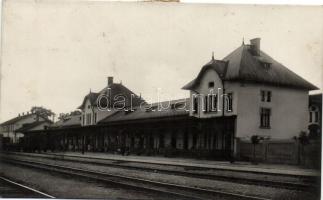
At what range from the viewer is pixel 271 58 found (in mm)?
11891

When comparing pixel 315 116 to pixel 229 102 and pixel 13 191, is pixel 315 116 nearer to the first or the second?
pixel 229 102

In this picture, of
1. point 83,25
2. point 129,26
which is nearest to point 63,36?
point 83,25

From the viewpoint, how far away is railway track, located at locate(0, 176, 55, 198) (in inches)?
412

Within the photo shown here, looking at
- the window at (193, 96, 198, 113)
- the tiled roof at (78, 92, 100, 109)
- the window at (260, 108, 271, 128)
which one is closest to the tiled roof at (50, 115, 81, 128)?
the tiled roof at (78, 92, 100, 109)

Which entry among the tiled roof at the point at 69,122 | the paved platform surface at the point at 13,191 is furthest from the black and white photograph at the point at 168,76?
the tiled roof at the point at 69,122

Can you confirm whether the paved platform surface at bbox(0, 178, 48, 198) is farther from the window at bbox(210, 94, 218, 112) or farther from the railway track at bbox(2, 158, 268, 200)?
the window at bbox(210, 94, 218, 112)

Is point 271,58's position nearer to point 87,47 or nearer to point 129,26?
point 129,26

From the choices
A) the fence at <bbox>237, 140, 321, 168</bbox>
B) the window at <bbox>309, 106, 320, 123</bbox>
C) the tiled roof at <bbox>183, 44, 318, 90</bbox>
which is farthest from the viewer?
the fence at <bbox>237, 140, 321, 168</bbox>

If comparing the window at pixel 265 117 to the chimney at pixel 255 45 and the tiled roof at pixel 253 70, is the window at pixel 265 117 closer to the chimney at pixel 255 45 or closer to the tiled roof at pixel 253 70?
the tiled roof at pixel 253 70

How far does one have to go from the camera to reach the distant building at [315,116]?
10656 millimetres

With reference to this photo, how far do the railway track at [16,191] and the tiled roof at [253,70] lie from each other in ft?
14.7

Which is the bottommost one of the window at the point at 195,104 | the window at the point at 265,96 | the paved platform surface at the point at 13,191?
the paved platform surface at the point at 13,191

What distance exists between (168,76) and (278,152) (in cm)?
483

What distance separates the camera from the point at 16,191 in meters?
10.8
